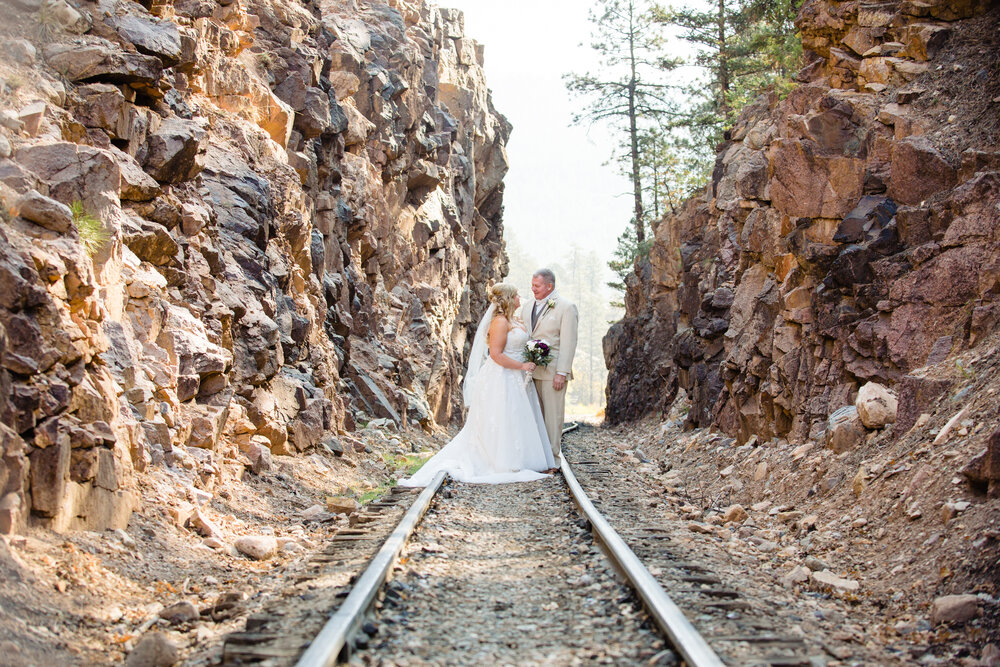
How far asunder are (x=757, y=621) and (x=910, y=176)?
6860mm

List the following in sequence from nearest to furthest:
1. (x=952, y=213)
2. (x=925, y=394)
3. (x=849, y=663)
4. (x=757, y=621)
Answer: (x=849, y=663)
(x=757, y=621)
(x=925, y=394)
(x=952, y=213)

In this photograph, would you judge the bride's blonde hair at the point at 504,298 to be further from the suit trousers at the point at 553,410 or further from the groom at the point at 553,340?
the suit trousers at the point at 553,410

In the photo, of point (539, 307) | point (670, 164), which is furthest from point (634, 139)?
point (539, 307)

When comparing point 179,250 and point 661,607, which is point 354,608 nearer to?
point 661,607

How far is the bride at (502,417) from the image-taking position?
10492 mm

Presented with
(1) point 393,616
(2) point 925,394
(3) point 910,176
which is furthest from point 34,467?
(3) point 910,176

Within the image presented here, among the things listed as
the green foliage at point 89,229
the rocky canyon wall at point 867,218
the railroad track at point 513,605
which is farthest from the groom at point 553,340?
the green foliage at point 89,229

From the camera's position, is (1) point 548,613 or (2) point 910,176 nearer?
(1) point 548,613

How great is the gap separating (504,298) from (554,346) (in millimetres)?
1106

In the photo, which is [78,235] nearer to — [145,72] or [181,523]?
[181,523]

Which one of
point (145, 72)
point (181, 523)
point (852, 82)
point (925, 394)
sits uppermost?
point (852, 82)

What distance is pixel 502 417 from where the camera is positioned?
418 inches

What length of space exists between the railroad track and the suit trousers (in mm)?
3668

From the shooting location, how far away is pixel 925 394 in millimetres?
7367
